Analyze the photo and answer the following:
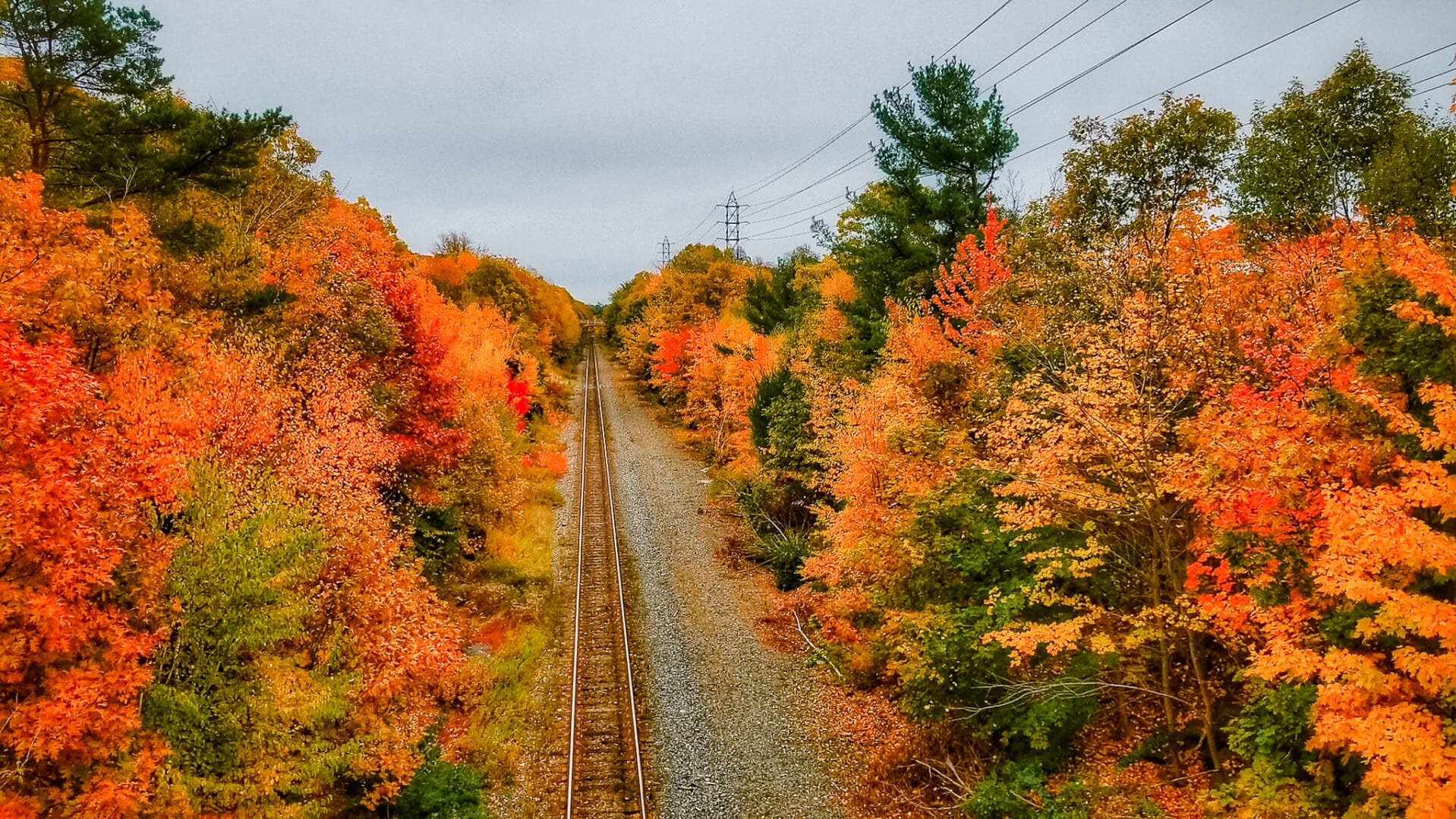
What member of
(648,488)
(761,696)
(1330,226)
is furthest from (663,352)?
(1330,226)

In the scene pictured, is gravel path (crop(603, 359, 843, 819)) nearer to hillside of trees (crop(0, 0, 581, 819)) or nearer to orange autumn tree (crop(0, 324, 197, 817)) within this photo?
hillside of trees (crop(0, 0, 581, 819))

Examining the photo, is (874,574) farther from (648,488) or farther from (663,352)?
(663,352)

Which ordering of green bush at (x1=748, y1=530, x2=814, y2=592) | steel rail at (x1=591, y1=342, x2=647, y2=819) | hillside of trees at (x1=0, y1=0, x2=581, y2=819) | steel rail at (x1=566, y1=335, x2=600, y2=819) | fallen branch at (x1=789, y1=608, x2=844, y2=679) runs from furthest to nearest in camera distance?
green bush at (x1=748, y1=530, x2=814, y2=592) → fallen branch at (x1=789, y1=608, x2=844, y2=679) → steel rail at (x1=566, y1=335, x2=600, y2=819) → steel rail at (x1=591, y1=342, x2=647, y2=819) → hillside of trees at (x1=0, y1=0, x2=581, y2=819)

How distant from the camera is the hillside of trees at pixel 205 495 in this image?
374 inches

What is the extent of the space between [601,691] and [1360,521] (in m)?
16.0

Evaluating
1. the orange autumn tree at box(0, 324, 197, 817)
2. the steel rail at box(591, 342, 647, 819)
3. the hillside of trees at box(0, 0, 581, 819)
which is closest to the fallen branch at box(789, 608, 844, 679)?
the steel rail at box(591, 342, 647, 819)

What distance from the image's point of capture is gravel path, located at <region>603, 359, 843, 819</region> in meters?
15.3

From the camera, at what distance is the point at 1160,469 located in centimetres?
1102

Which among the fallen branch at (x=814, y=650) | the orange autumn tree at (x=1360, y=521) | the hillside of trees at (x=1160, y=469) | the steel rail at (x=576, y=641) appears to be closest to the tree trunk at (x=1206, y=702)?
the hillside of trees at (x=1160, y=469)

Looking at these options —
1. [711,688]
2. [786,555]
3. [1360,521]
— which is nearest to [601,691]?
[711,688]

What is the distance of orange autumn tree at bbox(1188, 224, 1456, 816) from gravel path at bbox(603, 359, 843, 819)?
9.15 meters

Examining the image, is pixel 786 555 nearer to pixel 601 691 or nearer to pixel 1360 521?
pixel 601 691

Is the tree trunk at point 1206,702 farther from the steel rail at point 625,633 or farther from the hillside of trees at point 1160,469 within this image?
the steel rail at point 625,633

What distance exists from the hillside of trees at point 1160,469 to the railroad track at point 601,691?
5.69 meters
